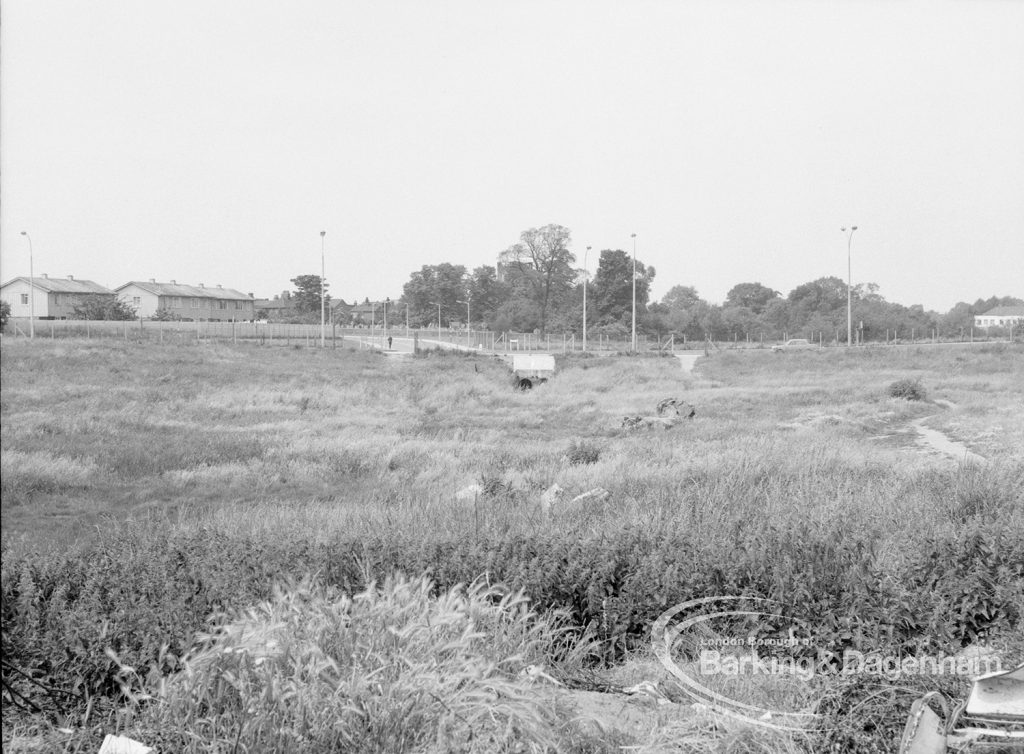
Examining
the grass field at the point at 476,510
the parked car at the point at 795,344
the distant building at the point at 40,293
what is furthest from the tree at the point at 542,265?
the distant building at the point at 40,293

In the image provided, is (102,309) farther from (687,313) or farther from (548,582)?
(687,313)

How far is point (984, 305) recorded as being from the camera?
68.9 meters

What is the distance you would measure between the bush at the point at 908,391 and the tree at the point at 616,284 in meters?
39.3

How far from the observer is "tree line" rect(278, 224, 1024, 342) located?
184 feet

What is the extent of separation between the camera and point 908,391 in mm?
27750

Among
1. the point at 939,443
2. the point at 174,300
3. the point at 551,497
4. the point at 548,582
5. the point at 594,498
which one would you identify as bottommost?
the point at 939,443

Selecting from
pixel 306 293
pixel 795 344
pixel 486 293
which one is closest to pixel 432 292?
pixel 486 293

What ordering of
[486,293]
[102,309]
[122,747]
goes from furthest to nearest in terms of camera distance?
[486,293] → [102,309] → [122,747]

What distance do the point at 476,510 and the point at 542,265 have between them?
188 feet

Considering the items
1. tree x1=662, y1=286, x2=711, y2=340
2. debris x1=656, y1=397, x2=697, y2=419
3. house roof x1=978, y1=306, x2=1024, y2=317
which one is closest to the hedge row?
debris x1=656, y1=397, x2=697, y2=419

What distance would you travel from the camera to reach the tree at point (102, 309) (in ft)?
38.7

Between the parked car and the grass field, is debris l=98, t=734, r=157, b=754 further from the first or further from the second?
the parked car

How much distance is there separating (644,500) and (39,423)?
49.6ft

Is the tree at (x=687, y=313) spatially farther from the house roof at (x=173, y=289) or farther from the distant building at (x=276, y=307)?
the house roof at (x=173, y=289)
